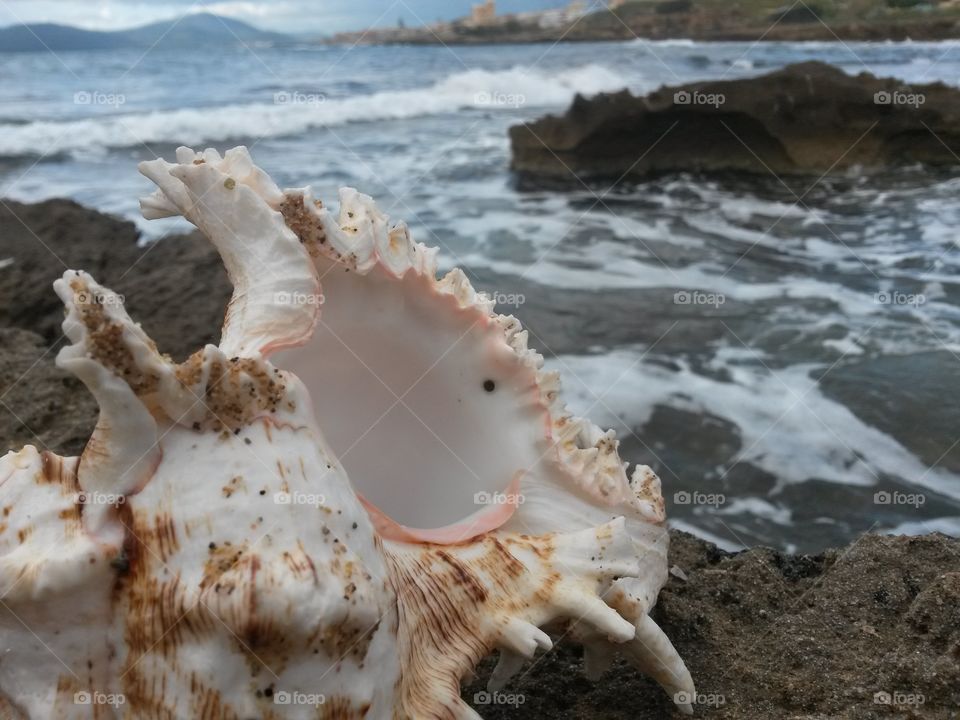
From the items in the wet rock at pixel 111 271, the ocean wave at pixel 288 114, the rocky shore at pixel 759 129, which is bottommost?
the ocean wave at pixel 288 114

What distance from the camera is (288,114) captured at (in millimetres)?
16766

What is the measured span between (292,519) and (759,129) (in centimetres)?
1012

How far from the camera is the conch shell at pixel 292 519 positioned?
4.82ft

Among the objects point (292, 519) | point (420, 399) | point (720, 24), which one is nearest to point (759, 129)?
point (420, 399)

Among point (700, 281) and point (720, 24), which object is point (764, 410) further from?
point (720, 24)

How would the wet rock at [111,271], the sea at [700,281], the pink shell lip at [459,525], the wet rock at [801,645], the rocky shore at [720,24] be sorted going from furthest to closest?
the rocky shore at [720,24]
the wet rock at [111,271]
the sea at [700,281]
the wet rock at [801,645]
the pink shell lip at [459,525]

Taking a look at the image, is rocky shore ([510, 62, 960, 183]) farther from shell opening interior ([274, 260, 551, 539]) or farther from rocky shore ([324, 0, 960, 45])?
rocky shore ([324, 0, 960, 45])

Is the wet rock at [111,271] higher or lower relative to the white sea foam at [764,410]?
higher

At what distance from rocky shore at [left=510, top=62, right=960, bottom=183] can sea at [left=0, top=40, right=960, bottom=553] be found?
0.41 m

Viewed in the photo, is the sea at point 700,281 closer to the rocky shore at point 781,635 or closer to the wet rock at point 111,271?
the wet rock at point 111,271

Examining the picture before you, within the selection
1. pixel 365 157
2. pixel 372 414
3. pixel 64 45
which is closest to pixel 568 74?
pixel 365 157

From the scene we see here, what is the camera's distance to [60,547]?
1.51 metres

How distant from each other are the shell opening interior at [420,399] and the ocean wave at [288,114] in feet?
43.3

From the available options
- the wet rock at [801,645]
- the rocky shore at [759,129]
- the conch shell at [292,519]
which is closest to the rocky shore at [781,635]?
the wet rock at [801,645]
